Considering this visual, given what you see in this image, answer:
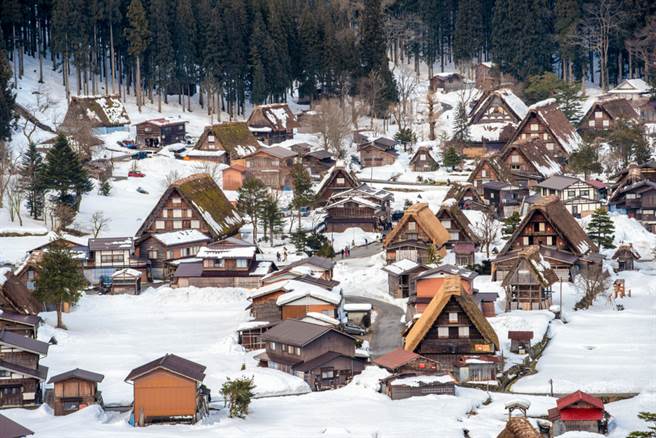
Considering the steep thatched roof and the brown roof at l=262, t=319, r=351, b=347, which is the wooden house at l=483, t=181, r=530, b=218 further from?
the brown roof at l=262, t=319, r=351, b=347

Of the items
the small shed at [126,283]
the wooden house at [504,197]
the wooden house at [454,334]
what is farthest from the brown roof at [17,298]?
the wooden house at [504,197]

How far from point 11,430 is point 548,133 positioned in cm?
4864

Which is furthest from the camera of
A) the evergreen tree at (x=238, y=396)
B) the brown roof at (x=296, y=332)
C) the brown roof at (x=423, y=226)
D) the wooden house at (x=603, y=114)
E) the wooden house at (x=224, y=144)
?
the wooden house at (x=603, y=114)

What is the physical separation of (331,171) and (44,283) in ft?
74.4

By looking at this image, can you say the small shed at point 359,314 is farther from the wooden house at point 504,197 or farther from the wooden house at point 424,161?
the wooden house at point 424,161

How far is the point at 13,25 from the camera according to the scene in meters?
89.1

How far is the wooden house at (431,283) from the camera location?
53531 millimetres

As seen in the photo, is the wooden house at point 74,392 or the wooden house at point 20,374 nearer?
the wooden house at point 74,392

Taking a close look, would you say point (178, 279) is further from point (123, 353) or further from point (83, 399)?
point (83, 399)

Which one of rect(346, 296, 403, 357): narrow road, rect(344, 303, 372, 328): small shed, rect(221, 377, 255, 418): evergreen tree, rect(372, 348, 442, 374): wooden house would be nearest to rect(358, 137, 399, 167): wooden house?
rect(346, 296, 403, 357): narrow road

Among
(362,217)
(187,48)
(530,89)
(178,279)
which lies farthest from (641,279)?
(187,48)

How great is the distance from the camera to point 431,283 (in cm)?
5462

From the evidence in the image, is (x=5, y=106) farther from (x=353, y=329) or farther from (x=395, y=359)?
(x=395, y=359)

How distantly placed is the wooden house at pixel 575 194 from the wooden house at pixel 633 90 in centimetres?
2057
